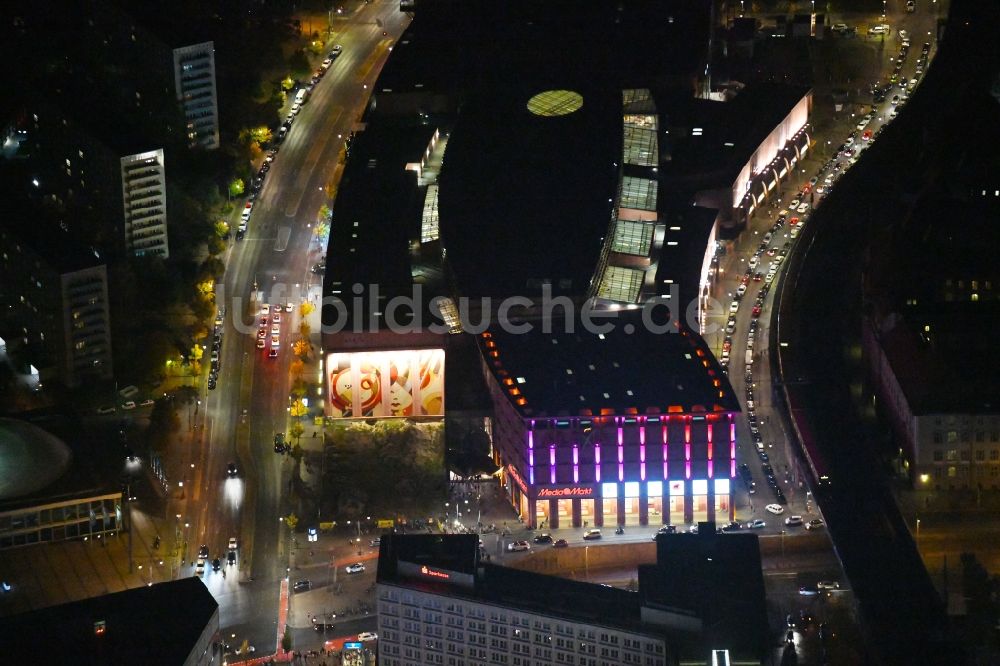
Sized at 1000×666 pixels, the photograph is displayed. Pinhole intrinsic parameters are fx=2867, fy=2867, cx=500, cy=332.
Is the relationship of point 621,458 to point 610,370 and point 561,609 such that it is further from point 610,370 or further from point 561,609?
point 561,609

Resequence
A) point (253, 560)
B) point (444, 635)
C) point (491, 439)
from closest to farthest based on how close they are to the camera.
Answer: point (444, 635), point (253, 560), point (491, 439)

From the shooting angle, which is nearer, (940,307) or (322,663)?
(322,663)

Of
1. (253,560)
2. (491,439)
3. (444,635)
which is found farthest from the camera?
(491,439)

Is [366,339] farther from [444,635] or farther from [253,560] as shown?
[444,635]

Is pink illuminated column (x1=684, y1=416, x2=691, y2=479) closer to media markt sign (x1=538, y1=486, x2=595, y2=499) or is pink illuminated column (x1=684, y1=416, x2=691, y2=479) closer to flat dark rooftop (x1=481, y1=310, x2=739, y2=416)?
flat dark rooftop (x1=481, y1=310, x2=739, y2=416)

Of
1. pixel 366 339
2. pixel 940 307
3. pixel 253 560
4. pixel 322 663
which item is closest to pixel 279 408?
pixel 366 339

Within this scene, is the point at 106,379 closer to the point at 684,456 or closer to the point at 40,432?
the point at 40,432

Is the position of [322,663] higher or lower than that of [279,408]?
lower
